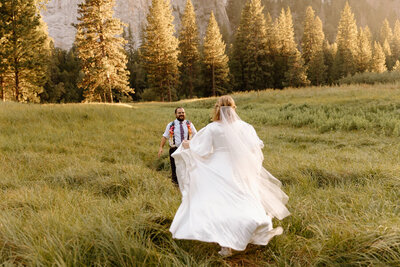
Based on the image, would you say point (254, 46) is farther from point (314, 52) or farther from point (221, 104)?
point (221, 104)

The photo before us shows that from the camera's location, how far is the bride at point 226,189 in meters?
2.97

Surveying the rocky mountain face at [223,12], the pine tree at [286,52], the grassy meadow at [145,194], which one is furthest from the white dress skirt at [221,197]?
the rocky mountain face at [223,12]

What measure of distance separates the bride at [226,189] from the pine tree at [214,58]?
43121 millimetres

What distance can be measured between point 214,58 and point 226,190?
4512cm

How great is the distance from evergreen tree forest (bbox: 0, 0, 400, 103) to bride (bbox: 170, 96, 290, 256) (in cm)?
2723

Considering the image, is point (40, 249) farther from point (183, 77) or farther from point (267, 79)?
point (183, 77)

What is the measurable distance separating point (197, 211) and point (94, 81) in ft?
102

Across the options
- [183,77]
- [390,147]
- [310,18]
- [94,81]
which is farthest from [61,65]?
[390,147]

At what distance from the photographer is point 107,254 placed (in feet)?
9.23

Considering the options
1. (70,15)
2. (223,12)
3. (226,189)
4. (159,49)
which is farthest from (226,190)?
(223,12)

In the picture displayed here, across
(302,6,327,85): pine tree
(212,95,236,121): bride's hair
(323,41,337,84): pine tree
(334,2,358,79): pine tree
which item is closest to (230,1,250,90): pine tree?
(302,6,327,85): pine tree

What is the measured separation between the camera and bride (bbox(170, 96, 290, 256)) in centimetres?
297

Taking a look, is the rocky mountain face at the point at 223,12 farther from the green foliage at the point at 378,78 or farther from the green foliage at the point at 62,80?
the green foliage at the point at 378,78

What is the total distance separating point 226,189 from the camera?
3383 mm
